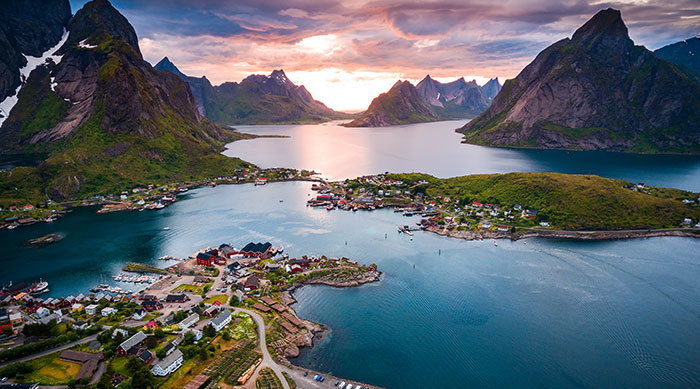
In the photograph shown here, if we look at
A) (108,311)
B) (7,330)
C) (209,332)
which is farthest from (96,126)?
(209,332)

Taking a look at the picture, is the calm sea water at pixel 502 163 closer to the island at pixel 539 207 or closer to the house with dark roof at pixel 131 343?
the island at pixel 539 207

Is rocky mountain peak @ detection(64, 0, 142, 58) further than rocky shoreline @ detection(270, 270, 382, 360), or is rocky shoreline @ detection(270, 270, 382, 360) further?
rocky mountain peak @ detection(64, 0, 142, 58)

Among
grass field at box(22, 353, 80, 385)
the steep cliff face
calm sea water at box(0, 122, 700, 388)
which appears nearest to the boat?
calm sea water at box(0, 122, 700, 388)

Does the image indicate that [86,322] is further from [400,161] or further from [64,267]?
[400,161]

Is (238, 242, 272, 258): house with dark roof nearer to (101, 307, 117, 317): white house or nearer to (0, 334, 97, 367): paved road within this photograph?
(101, 307, 117, 317): white house

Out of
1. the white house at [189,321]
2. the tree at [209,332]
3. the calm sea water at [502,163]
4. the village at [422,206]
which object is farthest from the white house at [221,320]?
the calm sea water at [502,163]
